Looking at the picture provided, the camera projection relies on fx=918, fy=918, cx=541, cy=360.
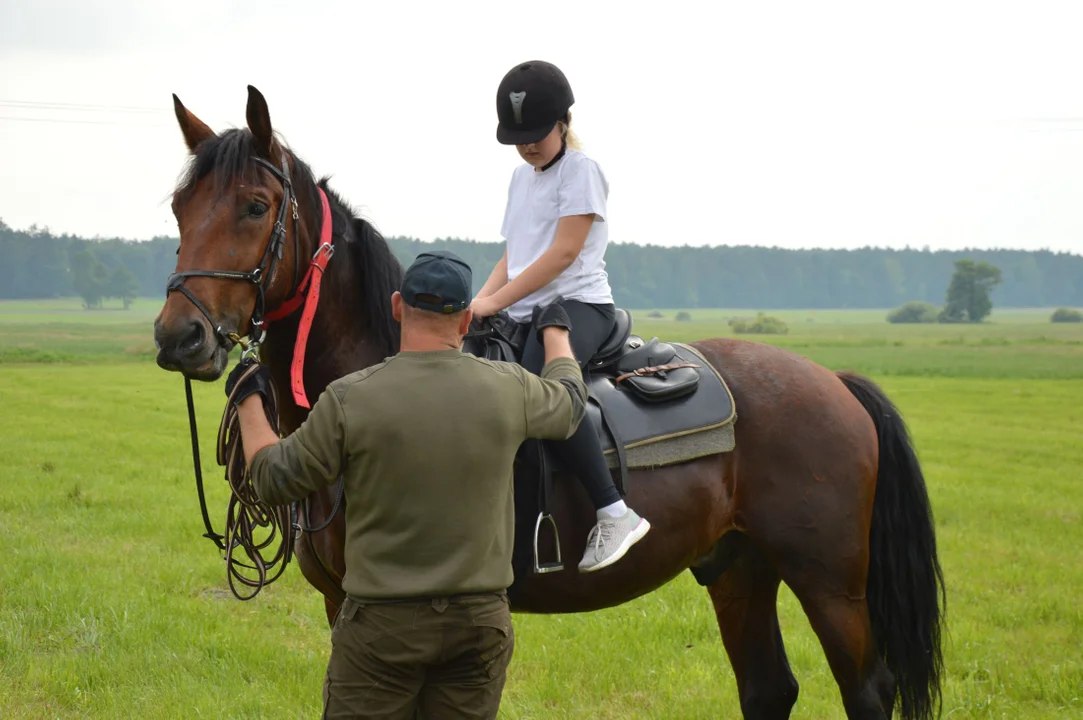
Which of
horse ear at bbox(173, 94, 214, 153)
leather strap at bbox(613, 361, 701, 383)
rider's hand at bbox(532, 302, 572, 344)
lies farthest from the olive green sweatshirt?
leather strap at bbox(613, 361, 701, 383)

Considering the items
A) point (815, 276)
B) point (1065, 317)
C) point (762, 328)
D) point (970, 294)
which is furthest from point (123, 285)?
point (815, 276)

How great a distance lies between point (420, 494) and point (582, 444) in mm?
1142

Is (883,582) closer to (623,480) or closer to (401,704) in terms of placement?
(623,480)

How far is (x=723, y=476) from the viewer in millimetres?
4184

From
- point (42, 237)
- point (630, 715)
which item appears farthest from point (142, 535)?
point (42, 237)

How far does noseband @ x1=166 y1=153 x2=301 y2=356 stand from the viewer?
3.05 meters

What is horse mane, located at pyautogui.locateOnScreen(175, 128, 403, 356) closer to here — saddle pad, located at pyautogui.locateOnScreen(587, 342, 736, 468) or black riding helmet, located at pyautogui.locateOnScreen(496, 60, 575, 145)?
black riding helmet, located at pyautogui.locateOnScreen(496, 60, 575, 145)

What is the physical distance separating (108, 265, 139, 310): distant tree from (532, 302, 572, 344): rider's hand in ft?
407

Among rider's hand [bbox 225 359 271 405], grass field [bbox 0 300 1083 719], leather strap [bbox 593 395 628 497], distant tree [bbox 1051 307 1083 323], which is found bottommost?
distant tree [bbox 1051 307 1083 323]

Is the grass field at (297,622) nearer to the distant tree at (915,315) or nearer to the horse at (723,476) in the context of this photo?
the horse at (723,476)

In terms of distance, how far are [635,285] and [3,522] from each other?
16066 centimetres

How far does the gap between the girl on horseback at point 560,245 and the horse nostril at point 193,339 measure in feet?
3.70

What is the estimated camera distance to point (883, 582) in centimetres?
444

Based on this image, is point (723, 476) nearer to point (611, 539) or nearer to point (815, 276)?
point (611, 539)
